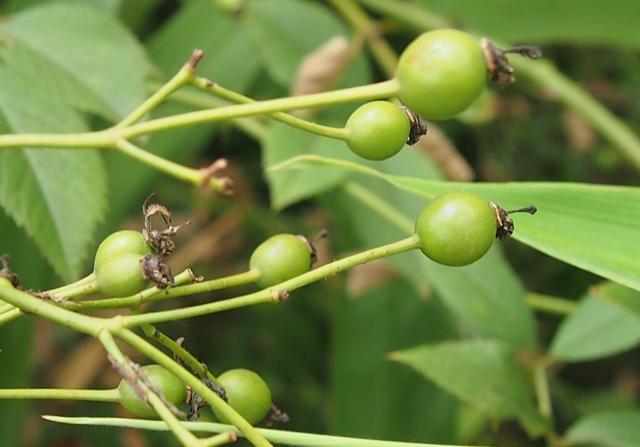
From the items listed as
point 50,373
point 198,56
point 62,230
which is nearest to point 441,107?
point 198,56

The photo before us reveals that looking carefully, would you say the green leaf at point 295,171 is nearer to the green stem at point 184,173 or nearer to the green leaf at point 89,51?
the green leaf at point 89,51

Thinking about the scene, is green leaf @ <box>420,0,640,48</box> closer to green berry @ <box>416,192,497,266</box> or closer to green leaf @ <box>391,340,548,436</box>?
green leaf @ <box>391,340,548,436</box>

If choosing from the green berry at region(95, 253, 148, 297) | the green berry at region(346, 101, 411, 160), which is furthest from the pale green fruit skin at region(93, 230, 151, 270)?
the green berry at region(346, 101, 411, 160)

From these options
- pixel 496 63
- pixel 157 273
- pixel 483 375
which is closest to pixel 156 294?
pixel 157 273

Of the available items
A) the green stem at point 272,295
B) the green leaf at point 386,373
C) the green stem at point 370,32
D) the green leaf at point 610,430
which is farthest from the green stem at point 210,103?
the green stem at point 272,295

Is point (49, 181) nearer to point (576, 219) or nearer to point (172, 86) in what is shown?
point (172, 86)

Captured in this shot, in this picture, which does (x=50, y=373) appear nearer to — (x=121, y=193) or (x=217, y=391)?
(x=121, y=193)
